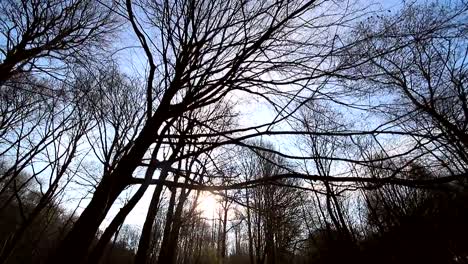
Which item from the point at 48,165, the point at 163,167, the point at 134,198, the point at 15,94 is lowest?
the point at 134,198

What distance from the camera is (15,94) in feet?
28.2

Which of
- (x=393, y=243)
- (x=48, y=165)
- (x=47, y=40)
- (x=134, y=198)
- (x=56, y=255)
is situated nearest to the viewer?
(x=56, y=255)

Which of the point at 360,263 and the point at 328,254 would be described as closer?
the point at 360,263

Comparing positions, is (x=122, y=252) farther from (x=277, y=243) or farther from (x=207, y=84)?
(x=207, y=84)

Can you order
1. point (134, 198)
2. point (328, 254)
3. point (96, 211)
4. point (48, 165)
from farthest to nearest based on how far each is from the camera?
point (328, 254), point (48, 165), point (134, 198), point (96, 211)

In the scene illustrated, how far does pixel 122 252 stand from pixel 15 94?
33.4 meters

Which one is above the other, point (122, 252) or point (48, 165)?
point (122, 252)

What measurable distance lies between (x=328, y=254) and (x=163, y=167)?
16.3 metres

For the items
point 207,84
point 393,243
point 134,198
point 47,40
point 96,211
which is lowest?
point 96,211

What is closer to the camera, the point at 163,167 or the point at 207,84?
the point at 163,167

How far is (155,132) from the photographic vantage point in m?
2.12

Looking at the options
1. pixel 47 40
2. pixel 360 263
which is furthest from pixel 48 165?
pixel 360 263

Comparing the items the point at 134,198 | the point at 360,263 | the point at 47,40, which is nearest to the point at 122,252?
the point at 360,263

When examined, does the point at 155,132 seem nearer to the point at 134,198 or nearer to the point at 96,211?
the point at 134,198
